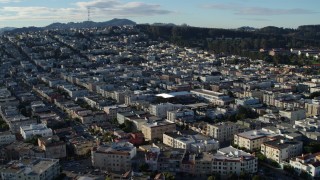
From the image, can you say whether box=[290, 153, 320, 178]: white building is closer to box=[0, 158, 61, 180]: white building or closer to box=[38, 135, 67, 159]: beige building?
box=[0, 158, 61, 180]: white building

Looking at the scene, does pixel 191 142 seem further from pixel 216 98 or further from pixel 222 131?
pixel 216 98

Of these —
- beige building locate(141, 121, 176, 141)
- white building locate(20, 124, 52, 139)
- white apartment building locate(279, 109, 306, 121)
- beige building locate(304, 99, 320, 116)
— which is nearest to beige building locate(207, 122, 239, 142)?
beige building locate(141, 121, 176, 141)

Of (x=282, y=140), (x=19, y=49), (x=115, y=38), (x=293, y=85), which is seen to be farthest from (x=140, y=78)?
(x=115, y=38)

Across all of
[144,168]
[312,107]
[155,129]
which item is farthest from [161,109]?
[144,168]

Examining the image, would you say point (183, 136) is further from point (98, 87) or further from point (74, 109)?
point (98, 87)

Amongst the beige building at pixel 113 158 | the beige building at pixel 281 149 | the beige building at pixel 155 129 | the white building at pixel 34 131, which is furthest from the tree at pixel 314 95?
the white building at pixel 34 131
